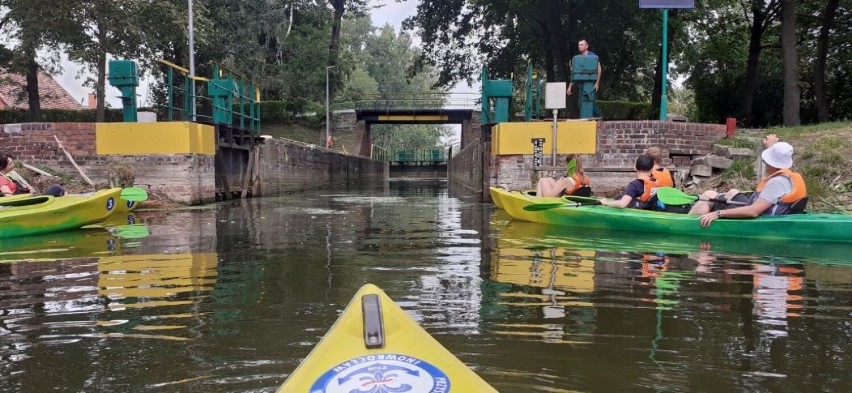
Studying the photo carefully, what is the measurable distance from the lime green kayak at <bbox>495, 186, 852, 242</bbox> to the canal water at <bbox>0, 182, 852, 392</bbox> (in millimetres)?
285

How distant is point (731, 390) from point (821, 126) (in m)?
12.6

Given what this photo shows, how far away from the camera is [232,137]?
15250 mm

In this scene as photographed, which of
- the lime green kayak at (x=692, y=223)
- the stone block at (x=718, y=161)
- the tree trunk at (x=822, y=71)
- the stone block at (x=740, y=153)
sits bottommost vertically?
the lime green kayak at (x=692, y=223)

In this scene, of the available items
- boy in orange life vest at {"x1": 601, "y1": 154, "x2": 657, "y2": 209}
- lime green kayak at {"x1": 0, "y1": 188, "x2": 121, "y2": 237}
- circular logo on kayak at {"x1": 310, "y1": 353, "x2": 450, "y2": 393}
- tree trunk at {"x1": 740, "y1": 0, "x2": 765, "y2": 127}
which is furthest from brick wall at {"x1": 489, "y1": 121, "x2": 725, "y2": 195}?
circular logo on kayak at {"x1": 310, "y1": 353, "x2": 450, "y2": 393}

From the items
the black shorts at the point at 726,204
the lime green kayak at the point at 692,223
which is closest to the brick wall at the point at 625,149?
the lime green kayak at the point at 692,223

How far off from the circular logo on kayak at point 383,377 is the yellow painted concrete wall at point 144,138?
446 inches

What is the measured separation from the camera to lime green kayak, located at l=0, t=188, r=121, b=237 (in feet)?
23.0

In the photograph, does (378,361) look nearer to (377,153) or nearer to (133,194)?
(133,194)

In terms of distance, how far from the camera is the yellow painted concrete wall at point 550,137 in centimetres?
1222

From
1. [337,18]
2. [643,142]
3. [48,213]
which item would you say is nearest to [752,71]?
A: [643,142]

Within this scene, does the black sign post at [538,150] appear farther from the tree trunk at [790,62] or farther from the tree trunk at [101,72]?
the tree trunk at [101,72]

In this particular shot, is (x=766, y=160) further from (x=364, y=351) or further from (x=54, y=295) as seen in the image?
(x=54, y=295)

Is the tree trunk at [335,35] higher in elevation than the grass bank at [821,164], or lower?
higher

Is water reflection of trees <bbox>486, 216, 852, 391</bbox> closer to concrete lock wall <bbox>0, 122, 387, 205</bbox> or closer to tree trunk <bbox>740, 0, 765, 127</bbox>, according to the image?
concrete lock wall <bbox>0, 122, 387, 205</bbox>
